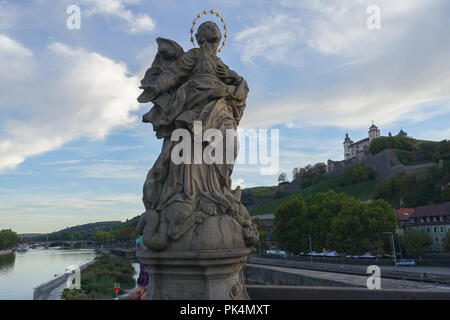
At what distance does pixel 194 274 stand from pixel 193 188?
135cm

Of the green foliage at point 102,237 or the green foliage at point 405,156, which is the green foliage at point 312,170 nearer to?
the green foliage at point 405,156

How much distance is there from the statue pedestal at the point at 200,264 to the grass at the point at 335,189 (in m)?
75.8

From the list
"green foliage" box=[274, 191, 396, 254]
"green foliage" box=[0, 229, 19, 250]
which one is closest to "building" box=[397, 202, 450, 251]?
"green foliage" box=[274, 191, 396, 254]

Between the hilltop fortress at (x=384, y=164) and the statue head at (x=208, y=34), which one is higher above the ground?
the hilltop fortress at (x=384, y=164)

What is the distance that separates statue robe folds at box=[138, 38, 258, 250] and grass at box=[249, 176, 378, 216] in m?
75.1

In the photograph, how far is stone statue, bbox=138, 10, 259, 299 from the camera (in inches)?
197

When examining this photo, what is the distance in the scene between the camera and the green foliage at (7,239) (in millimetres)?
100012

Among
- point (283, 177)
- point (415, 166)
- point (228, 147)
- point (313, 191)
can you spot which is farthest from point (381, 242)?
point (283, 177)

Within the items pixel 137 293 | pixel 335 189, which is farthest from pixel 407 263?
pixel 335 189

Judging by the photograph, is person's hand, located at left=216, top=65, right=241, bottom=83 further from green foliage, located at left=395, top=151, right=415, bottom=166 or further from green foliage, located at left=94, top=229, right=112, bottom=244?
green foliage, located at left=94, top=229, right=112, bottom=244

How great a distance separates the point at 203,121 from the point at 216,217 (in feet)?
5.53

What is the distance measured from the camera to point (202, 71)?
623cm

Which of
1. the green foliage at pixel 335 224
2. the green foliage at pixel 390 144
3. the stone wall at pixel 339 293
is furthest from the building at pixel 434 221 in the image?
the green foliage at pixel 390 144
